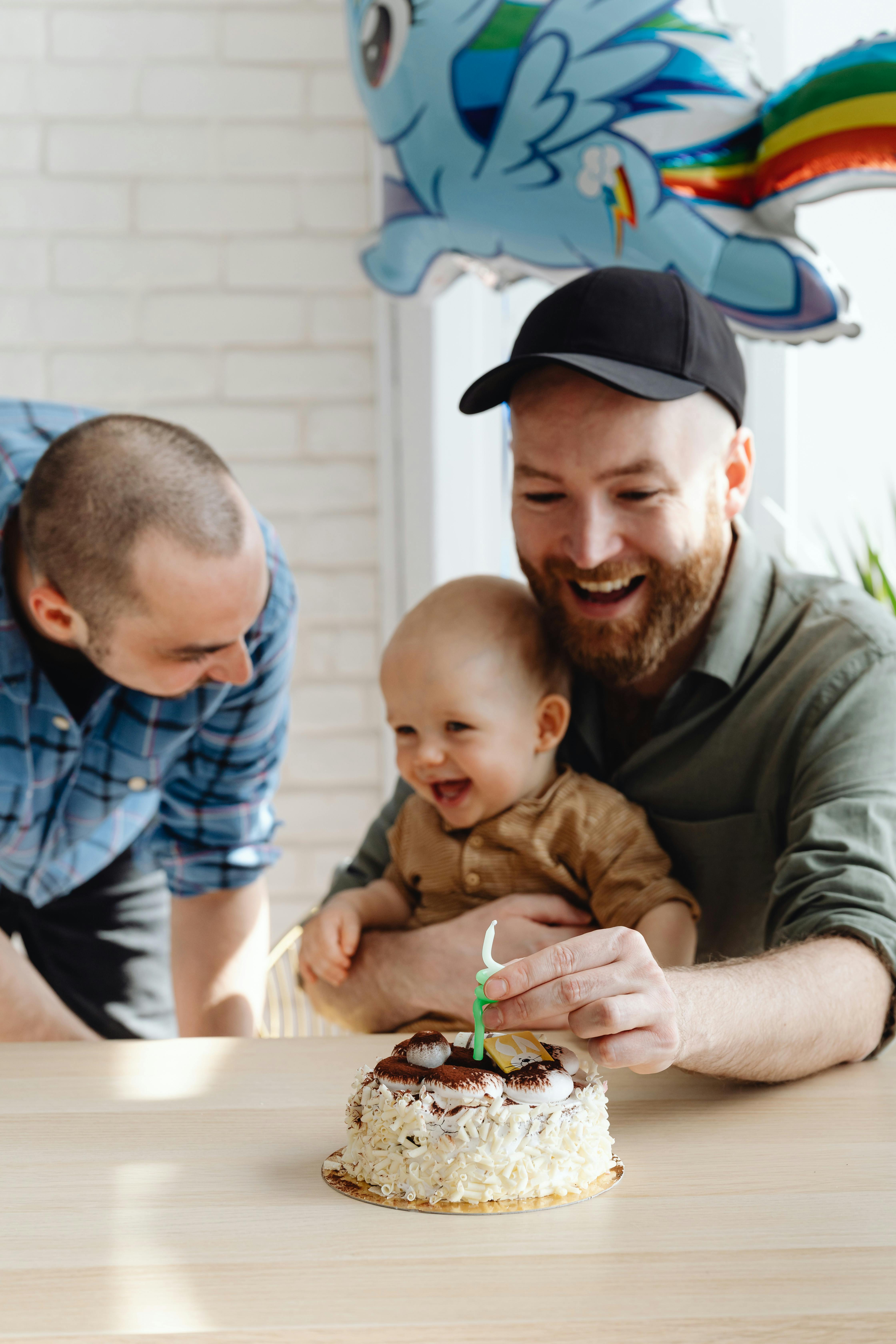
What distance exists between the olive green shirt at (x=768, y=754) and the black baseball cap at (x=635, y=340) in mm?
255

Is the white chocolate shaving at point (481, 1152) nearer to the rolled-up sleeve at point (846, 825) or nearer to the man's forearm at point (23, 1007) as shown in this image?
the rolled-up sleeve at point (846, 825)

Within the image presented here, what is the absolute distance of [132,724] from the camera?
196 centimetres

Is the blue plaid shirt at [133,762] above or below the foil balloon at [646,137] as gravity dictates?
below

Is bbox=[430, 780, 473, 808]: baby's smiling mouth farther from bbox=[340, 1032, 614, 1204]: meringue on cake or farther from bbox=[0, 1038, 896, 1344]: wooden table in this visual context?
bbox=[340, 1032, 614, 1204]: meringue on cake

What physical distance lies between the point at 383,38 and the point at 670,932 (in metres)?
1.33

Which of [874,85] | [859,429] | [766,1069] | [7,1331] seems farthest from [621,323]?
[859,429]

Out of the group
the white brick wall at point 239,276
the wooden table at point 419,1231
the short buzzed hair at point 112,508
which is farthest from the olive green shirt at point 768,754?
the white brick wall at point 239,276

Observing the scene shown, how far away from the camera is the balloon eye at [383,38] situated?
67.9 inches

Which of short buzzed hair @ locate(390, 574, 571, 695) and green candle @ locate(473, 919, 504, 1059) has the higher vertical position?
short buzzed hair @ locate(390, 574, 571, 695)

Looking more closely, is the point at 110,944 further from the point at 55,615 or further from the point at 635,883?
the point at 635,883

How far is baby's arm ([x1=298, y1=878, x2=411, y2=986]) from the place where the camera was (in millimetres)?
1510

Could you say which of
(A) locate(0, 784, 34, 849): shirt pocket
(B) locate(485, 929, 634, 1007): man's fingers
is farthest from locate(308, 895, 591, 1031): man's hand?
(A) locate(0, 784, 34, 849): shirt pocket

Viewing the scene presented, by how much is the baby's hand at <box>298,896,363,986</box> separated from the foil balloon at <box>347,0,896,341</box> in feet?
3.24

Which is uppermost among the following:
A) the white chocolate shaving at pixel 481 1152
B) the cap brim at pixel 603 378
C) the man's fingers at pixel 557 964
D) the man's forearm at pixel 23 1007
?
the cap brim at pixel 603 378
